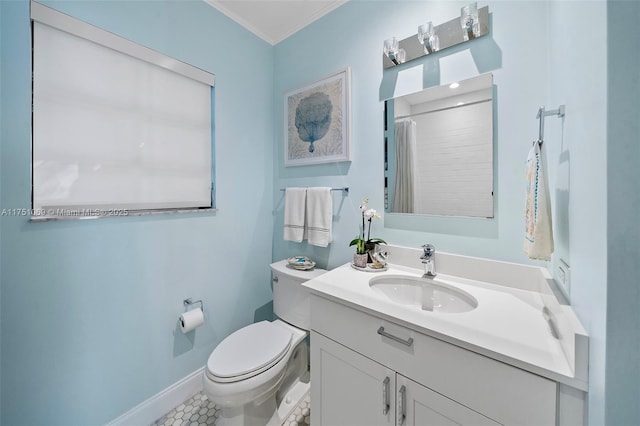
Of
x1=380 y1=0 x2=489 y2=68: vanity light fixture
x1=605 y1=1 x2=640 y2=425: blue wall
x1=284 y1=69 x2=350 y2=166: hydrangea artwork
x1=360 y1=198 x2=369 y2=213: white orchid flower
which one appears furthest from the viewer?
x1=284 y1=69 x2=350 y2=166: hydrangea artwork

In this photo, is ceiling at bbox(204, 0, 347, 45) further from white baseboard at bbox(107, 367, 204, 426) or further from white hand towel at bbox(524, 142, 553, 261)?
white baseboard at bbox(107, 367, 204, 426)

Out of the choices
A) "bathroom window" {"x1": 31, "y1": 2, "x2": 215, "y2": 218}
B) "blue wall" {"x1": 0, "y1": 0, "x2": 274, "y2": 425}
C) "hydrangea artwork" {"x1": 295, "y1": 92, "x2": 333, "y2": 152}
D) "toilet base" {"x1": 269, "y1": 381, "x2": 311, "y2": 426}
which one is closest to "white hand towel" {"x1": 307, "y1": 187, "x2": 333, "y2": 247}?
"hydrangea artwork" {"x1": 295, "y1": 92, "x2": 333, "y2": 152}

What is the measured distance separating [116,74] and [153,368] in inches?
61.1

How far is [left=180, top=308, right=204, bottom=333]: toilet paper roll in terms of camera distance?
135cm

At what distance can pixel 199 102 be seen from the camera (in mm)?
1486

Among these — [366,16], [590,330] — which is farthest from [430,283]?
[366,16]

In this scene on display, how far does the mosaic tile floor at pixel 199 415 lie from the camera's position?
1.29 m

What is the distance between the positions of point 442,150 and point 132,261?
1673 millimetres

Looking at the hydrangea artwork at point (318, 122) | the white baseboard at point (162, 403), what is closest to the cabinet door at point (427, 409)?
the hydrangea artwork at point (318, 122)

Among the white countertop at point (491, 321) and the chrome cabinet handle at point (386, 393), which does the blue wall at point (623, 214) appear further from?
the chrome cabinet handle at point (386, 393)

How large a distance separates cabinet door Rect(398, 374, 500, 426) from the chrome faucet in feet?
1.57

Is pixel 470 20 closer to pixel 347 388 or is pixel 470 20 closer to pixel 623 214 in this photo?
pixel 623 214

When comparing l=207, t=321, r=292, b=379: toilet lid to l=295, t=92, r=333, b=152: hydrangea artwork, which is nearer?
l=207, t=321, r=292, b=379: toilet lid

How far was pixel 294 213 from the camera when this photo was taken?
1693 mm
